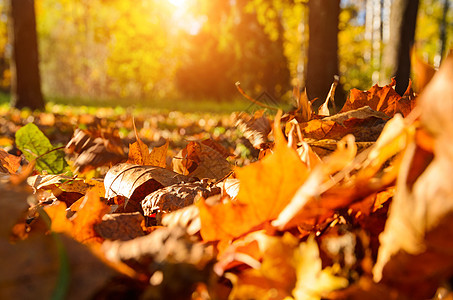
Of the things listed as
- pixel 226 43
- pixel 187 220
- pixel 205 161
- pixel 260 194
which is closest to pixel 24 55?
pixel 226 43

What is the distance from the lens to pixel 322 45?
8.59 meters

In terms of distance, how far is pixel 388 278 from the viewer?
20.7 inches

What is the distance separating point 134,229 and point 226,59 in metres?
20.3

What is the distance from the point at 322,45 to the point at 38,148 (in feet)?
25.6

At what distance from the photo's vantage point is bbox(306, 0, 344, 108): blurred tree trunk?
8.35 m

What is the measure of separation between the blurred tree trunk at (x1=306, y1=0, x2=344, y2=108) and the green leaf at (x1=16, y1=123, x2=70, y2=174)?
7.19 metres

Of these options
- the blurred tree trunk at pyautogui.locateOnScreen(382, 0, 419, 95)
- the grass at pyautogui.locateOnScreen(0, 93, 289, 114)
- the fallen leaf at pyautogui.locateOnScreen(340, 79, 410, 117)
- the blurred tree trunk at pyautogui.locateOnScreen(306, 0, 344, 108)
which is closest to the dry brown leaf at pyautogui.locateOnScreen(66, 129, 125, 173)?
the fallen leaf at pyautogui.locateOnScreen(340, 79, 410, 117)

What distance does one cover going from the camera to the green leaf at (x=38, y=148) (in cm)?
142

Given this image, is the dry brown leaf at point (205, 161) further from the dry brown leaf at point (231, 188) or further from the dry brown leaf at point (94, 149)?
the dry brown leaf at point (94, 149)

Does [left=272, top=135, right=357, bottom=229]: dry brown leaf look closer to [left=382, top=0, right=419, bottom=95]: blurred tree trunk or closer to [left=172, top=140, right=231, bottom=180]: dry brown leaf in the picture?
[left=172, top=140, right=231, bottom=180]: dry brown leaf

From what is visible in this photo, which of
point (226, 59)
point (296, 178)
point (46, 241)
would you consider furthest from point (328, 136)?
point (226, 59)

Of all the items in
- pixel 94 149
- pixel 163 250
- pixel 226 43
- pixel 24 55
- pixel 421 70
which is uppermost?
pixel 421 70

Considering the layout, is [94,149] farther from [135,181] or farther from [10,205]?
[10,205]

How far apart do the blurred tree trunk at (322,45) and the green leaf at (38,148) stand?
7.19 m
